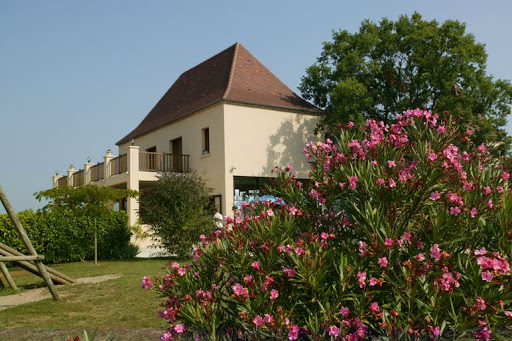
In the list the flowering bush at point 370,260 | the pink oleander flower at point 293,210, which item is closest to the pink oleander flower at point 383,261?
the flowering bush at point 370,260

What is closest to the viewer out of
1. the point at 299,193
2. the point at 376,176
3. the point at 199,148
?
the point at 376,176

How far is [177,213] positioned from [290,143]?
10.4 m

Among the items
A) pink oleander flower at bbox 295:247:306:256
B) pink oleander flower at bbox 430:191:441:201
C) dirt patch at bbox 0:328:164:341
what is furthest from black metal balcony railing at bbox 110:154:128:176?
pink oleander flower at bbox 430:191:441:201

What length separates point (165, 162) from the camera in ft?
98.0

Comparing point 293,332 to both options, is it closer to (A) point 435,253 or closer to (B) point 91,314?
(A) point 435,253

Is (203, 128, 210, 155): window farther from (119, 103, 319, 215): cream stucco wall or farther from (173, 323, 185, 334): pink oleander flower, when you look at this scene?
(173, 323, 185, 334): pink oleander flower

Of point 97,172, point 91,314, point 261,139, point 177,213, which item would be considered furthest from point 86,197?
point 97,172

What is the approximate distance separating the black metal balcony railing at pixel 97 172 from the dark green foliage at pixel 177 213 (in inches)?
477

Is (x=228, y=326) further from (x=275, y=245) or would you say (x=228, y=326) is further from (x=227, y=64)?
(x=227, y=64)

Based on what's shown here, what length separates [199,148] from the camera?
94.6ft

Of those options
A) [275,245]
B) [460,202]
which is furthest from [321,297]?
[460,202]

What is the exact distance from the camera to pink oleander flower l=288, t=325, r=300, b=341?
3641 mm

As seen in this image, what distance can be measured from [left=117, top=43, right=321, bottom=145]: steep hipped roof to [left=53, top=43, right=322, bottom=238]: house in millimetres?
59

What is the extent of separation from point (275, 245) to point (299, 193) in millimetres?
811
